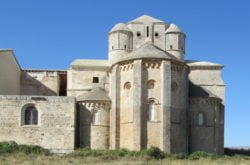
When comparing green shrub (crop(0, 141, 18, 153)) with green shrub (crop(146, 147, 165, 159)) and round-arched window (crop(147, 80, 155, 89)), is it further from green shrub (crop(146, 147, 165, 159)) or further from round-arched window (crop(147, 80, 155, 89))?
round-arched window (crop(147, 80, 155, 89))

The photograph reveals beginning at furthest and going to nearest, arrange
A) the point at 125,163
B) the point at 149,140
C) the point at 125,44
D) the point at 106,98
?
the point at 125,44, the point at 106,98, the point at 149,140, the point at 125,163

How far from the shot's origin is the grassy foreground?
97.9ft

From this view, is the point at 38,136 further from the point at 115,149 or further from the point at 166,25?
the point at 166,25

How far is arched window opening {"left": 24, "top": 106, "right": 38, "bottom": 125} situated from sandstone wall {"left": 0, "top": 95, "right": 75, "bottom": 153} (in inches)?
9.3

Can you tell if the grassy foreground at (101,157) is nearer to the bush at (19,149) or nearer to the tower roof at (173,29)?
the bush at (19,149)

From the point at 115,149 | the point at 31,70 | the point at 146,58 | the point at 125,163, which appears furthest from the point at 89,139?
the point at 31,70

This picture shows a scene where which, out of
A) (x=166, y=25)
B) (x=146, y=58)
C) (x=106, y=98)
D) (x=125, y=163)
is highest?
(x=166, y=25)

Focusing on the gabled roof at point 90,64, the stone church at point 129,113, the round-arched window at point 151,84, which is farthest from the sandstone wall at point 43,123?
the gabled roof at point 90,64

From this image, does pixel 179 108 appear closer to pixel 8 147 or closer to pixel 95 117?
pixel 95 117

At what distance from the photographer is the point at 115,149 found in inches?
1432

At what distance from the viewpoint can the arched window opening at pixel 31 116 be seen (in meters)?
37.1

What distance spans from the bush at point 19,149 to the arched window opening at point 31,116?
1888 mm

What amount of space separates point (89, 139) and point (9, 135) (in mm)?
5438

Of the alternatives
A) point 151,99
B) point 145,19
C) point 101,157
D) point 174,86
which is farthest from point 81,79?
point 101,157
